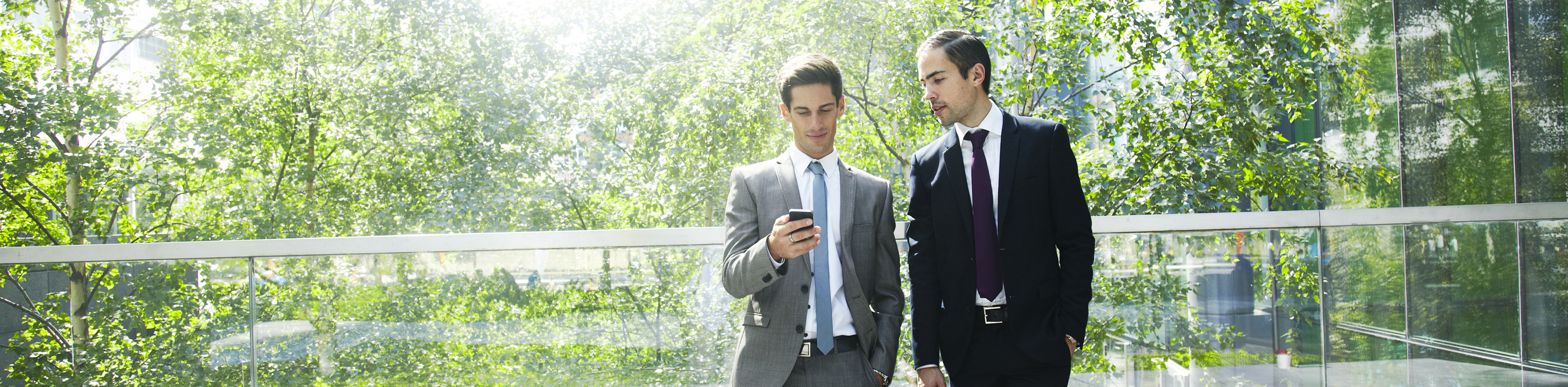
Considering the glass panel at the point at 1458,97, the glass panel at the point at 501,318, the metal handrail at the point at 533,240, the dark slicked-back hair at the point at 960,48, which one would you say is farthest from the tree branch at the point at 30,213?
the glass panel at the point at 1458,97


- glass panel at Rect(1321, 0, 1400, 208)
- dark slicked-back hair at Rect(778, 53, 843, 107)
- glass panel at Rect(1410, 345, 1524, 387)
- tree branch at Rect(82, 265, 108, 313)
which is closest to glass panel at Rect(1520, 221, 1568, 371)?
glass panel at Rect(1410, 345, 1524, 387)

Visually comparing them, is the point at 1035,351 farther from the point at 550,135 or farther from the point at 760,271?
the point at 550,135

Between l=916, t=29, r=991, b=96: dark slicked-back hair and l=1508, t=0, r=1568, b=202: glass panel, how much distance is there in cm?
405

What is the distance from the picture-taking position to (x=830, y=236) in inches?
63.0

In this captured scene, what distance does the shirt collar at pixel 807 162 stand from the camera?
163 centimetres

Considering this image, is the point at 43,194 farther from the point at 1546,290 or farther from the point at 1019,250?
the point at 1546,290

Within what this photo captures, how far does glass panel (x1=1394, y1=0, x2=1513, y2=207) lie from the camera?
398cm

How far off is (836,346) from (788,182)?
0.36 meters

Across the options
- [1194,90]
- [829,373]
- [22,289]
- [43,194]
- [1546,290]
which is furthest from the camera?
[43,194]

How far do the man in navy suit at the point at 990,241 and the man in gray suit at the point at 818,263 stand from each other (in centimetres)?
10

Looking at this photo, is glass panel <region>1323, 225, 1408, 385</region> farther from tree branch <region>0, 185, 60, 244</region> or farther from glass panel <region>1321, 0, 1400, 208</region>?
tree branch <region>0, 185, 60, 244</region>

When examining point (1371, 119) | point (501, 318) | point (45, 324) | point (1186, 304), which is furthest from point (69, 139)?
point (1371, 119)

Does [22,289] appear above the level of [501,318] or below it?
above

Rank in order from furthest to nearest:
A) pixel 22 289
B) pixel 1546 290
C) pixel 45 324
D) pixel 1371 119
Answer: pixel 1371 119, pixel 1546 290, pixel 22 289, pixel 45 324
